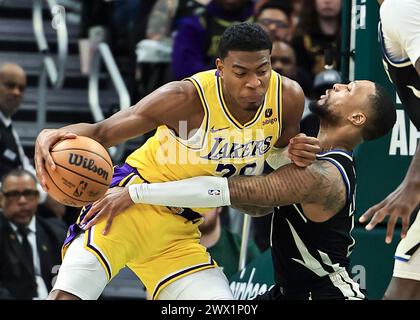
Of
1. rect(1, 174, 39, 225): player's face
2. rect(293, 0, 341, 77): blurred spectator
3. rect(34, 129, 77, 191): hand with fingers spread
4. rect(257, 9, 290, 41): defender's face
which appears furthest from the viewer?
rect(257, 9, 290, 41): defender's face

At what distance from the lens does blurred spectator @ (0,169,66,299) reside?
8.86m

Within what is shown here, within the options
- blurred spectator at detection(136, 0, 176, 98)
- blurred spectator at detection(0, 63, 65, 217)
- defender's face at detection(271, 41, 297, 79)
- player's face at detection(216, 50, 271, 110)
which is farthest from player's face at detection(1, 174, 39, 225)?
player's face at detection(216, 50, 271, 110)

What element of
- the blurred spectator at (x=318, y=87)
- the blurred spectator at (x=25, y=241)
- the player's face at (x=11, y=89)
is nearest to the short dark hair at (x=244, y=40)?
the blurred spectator at (x=318, y=87)

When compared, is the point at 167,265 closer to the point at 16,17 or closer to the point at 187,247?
the point at 187,247

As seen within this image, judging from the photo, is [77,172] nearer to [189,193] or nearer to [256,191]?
[189,193]

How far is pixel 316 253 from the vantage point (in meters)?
6.34

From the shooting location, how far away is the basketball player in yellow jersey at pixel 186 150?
20.3ft

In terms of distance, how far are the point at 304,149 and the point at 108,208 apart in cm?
111

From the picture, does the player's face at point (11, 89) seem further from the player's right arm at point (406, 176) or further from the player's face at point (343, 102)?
the player's right arm at point (406, 176)

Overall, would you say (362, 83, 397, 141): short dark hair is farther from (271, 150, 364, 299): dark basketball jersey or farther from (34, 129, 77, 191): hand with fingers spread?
(34, 129, 77, 191): hand with fingers spread

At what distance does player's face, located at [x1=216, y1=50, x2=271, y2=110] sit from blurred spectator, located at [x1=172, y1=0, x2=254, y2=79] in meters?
3.15

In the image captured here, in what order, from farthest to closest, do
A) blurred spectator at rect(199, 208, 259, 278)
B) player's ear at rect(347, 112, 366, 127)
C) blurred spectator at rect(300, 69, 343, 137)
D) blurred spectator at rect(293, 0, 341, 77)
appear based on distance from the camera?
blurred spectator at rect(293, 0, 341, 77) < blurred spectator at rect(199, 208, 259, 278) < blurred spectator at rect(300, 69, 343, 137) < player's ear at rect(347, 112, 366, 127)

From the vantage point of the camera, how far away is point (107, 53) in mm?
10211
